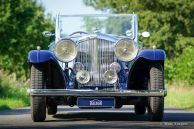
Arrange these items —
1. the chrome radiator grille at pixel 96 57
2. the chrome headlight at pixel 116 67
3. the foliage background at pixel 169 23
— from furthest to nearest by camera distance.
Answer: the foliage background at pixel 169 23 → the chrome radiator grille at pixel 96 57 → the chrome headlight at pixel 116 67

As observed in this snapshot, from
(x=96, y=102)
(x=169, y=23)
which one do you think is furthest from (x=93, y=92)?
(x=169, y=23)

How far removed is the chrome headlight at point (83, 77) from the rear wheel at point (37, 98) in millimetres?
708

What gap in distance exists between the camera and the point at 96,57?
635 inches

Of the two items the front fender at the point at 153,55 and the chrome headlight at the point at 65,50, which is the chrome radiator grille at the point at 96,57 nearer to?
A: the chrome headlight at the point at 65,50

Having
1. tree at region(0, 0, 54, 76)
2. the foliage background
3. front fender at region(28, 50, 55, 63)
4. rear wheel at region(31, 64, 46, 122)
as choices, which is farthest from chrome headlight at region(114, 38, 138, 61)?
tree at region(0, 0, 54, 76)

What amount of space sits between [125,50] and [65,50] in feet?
3.89

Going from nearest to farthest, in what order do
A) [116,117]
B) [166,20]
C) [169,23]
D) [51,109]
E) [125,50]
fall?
[125,50]
[116,117]
[51,109]
[166,20]
[169,23]

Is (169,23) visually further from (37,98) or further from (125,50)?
(37,98)

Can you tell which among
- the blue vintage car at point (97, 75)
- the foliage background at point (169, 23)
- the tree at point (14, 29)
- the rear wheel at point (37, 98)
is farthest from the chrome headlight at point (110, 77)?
the tree at point (14, 29)

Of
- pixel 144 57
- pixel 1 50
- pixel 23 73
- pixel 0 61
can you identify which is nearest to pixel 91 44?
pixel 144 57

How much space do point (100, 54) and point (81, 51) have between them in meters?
0.39

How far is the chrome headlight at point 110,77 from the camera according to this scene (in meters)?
15.8

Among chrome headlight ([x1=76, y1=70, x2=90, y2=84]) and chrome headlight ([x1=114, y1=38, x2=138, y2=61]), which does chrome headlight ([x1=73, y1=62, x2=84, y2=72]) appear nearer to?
chrome headlight ([x1=76, y1=70, x2=90, y2=84])

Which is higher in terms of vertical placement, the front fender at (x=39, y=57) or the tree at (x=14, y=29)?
the tree at (x=14, y=29)
